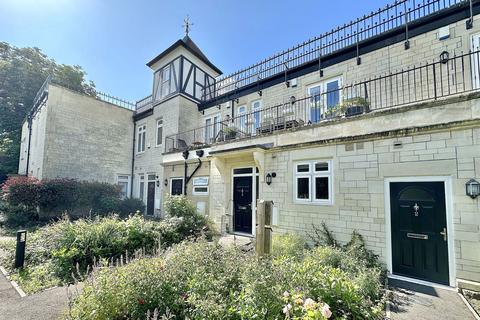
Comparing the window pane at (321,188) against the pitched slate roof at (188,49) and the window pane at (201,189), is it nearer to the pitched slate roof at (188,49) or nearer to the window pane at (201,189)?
the window pane at (201,189)

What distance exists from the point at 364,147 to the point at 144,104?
15.7 metres

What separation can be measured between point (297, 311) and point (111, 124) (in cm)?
1640

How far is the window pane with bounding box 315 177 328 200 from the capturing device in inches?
251

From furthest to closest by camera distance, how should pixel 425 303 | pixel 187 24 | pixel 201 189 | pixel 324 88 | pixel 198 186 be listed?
1. pixel 187 24
2. pixel 198 186
3. pixel 201 189
4. pixel 324 88
5. pixel 425 303

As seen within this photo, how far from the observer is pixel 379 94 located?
7816 mm

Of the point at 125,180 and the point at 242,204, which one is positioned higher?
the point at 125,180

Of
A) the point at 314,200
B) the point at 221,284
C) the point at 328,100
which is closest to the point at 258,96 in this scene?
the point at 328,100

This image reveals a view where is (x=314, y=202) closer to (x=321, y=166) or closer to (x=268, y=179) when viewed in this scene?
(x=321, y=166)

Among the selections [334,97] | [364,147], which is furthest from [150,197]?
[364,147]

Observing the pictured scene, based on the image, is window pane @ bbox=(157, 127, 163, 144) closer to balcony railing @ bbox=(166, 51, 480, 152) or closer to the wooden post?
balcony railing @ bbox=(166, 51, 480, 152)

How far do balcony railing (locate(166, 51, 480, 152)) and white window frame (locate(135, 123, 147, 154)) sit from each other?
17.2ft

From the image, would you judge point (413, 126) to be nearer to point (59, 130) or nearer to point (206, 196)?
point (206, 196)

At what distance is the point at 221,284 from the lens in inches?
114

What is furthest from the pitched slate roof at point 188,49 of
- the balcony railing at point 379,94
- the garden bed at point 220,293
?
the garden bed at point 220,293
